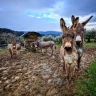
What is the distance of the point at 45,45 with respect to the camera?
49.8ft

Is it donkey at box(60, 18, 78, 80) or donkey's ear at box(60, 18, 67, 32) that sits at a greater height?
donkey's ear at box(60, 18, 67, 32)

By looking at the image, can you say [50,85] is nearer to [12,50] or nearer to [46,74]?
[46,74]

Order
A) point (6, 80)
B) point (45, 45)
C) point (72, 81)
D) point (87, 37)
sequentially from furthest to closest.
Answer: point (87, 37)
point (45, 45)
point (6, 80)
point (72, 81)

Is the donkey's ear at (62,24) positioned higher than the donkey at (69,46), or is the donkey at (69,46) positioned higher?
the donkey's ear at (62,24)

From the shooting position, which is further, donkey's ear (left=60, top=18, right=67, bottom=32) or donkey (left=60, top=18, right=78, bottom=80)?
donkey's ear (left=60, top=18, right=67, bottom=32)

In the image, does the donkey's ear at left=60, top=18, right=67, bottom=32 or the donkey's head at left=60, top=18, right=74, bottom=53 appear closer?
the donkey's head at left=60, top=18, right=74, bottom=53

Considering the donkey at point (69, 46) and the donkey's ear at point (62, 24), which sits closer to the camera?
the donkey at point (69, 46)

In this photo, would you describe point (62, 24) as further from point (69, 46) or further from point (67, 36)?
point (69, 46)

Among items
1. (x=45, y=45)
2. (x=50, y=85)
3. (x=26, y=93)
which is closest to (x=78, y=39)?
(x=50, y=85)

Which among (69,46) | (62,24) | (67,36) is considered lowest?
(69,46)

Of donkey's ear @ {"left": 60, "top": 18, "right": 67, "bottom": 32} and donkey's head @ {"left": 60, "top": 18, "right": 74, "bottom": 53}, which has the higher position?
donkey's ear @ {"left": 60, "top": 18, "right": 67, "bottom": 32}

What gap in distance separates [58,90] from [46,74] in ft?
5.98

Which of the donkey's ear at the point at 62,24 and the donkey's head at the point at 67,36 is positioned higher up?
the donkey's ear at the point at 62,24

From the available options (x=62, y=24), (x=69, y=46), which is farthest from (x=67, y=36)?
(x=62, y=24)
